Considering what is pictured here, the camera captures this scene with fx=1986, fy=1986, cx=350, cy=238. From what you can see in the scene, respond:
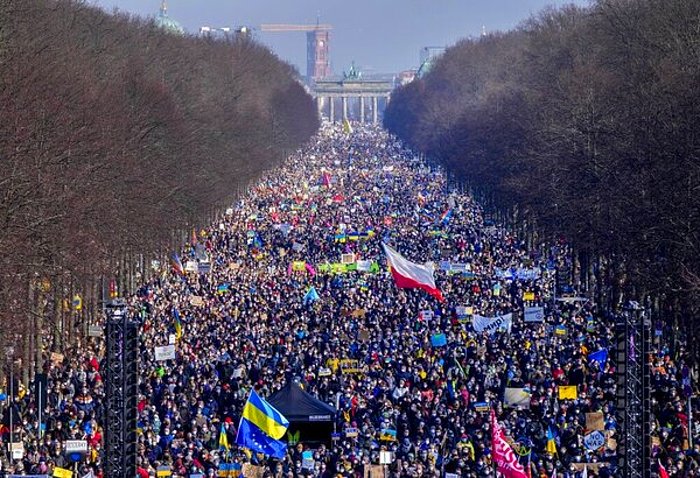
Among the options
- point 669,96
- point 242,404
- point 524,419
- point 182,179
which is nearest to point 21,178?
point 242,404

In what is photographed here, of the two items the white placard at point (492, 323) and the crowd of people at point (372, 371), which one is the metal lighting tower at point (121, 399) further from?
the white placard at point (492, 323)

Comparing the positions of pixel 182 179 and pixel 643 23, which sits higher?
pixel 643 23

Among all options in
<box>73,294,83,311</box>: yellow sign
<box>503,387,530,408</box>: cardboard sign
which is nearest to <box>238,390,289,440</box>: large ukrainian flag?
<box>503,387,530,408</box>: cardboard sign

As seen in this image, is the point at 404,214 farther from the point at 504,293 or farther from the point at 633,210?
the point at 633,210

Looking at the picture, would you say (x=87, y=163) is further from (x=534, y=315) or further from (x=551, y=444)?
(x=551, y=444)

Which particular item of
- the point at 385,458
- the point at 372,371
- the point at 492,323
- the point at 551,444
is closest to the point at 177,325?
the point at 492,323

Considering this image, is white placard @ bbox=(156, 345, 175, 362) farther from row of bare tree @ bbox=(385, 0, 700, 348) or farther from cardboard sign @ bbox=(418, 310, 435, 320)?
row of bare tree @ bbox=(385, 0, 700, 348)

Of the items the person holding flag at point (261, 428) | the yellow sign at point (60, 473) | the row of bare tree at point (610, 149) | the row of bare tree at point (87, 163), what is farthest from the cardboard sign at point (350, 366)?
the yellow sign at point (60, 473)
